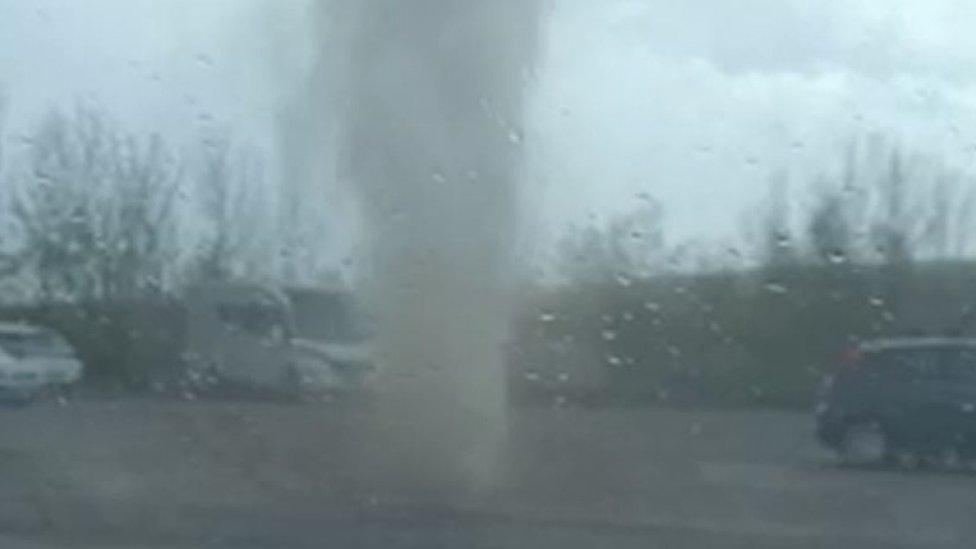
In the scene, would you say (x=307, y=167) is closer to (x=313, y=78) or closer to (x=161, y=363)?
(x=313, y=78)

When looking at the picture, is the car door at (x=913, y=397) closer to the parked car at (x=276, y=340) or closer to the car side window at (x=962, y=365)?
the car side window at (x=962, y=365)

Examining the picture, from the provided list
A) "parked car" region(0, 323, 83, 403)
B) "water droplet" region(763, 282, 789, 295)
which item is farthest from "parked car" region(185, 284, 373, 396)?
"water droplet" region(763, 282, 789, 295)

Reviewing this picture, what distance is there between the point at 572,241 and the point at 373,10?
2185mm

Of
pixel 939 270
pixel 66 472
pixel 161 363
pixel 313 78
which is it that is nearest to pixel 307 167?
pixel 313 78

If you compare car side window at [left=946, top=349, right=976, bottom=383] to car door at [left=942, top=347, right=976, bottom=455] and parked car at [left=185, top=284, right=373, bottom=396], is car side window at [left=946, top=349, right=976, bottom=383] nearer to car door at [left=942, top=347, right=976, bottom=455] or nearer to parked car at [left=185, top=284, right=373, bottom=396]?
car door at [left=942, top=347, right=976, bottom=455]

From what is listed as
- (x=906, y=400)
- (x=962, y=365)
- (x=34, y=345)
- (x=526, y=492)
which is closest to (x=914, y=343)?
(x=962, y=365)

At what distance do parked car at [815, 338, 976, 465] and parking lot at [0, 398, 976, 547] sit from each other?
0.60 ft

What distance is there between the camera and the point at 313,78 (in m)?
17.9

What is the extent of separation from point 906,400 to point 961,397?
67 cm

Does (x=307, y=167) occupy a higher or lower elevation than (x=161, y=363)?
higher

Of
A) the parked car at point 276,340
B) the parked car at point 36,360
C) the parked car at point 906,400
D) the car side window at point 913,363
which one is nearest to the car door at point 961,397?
the parked car at point 906,400

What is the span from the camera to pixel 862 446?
1652 centimetres

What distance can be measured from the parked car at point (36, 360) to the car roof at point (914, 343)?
579 cm

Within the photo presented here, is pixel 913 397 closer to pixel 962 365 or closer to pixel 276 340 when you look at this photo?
pixel 962 365
